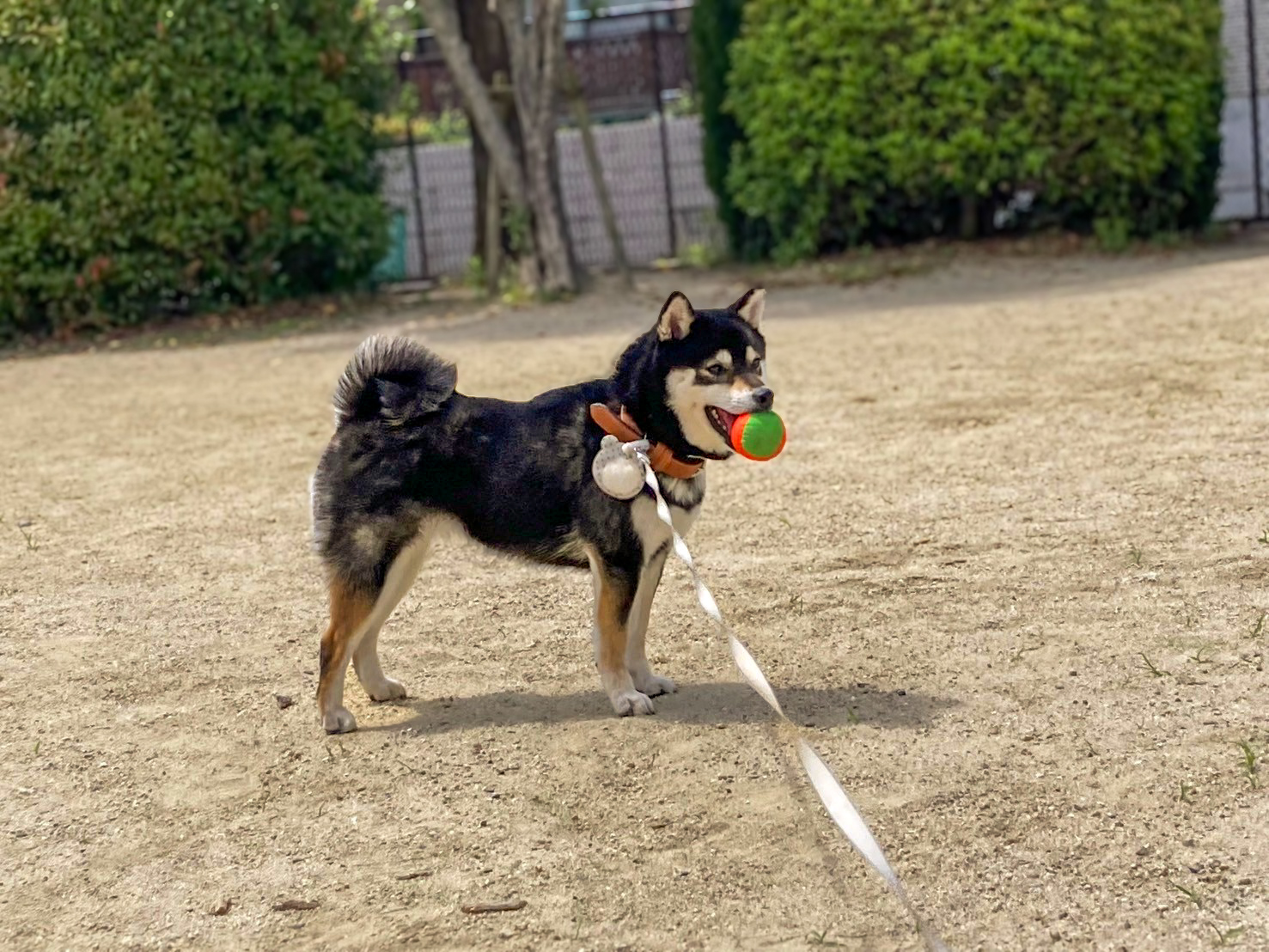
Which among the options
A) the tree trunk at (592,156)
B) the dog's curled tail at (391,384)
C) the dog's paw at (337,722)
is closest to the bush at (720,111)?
the tree trunk at (592,156)

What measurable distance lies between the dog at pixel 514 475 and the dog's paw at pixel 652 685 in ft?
0.22

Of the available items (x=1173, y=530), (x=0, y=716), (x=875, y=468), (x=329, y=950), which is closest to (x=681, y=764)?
(x=329, y=950)

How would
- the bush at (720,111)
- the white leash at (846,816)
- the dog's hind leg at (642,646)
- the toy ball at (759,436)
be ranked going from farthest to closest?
1. the bush at (720,111)
2. the dog's hind leg at (642,646)
3. the toy ball at (759,436)
4. the white leash at (846,816)

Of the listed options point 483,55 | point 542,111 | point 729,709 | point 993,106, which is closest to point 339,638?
point 729,709

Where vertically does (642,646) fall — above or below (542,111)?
below

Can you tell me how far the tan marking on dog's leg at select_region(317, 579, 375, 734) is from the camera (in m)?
4.76

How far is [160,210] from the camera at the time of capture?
44.0 ft

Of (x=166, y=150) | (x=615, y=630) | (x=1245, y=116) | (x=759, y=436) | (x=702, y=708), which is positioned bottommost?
(x=702, y=708)

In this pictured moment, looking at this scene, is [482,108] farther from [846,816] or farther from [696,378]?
[846,816]

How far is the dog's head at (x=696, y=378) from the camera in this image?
4602 millimetres

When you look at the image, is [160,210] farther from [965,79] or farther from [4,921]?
[4,921]

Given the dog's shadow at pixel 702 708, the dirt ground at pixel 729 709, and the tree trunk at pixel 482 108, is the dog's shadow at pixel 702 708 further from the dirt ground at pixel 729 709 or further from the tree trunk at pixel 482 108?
the tree trunk at pixel 482 108

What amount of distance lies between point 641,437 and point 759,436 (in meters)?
0.41

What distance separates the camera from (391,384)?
15.9ft
